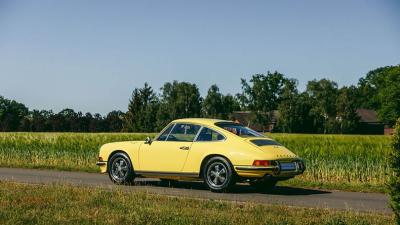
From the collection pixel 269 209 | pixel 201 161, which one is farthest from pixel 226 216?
pixel 201 161

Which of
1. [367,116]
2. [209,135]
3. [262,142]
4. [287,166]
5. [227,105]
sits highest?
[227,105]

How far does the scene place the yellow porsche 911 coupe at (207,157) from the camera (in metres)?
11.5

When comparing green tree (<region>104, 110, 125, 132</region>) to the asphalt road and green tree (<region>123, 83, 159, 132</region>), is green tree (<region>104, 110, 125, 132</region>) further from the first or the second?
the asphalt road

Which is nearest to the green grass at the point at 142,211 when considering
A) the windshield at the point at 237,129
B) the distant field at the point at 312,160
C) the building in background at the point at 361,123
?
the windshield at the point at 237,129

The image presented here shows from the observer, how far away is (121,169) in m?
13.4

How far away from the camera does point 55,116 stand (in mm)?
106562

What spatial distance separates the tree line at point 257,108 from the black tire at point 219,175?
93.7 metres

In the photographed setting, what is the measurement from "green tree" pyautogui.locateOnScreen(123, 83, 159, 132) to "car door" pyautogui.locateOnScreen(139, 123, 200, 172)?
345ft

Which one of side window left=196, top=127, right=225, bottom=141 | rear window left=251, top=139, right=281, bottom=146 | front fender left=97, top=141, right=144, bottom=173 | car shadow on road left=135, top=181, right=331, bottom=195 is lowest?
car shadow on road left=135, top=181, right=331, bottom=195

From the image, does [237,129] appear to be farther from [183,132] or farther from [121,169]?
[121,169]

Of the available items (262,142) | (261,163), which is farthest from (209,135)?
(261,163)

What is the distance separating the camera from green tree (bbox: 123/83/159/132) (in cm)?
11856

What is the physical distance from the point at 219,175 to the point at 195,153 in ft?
2.40

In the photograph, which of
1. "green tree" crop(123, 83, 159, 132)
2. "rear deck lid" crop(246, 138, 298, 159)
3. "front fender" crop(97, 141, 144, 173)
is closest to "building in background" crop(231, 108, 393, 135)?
"green tree" crop(123, 83, 159, 132)
